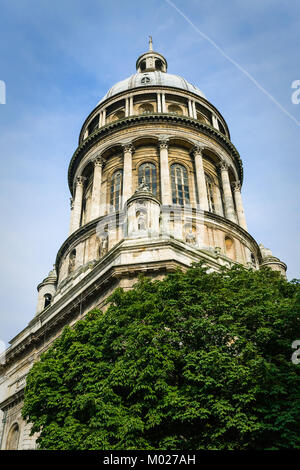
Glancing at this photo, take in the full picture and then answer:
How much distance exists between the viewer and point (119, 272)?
19422 millimetres

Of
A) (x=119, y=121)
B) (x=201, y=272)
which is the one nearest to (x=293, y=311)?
(x=201, y=272)

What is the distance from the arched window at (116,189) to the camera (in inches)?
1292

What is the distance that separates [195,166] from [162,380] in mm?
22611

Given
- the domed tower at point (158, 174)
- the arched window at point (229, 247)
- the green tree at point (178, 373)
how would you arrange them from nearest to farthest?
the green tree at point (178, 373), the domed tower at point (158, 174), the arched window at point (229, 247)

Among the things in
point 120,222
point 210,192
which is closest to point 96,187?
point 120,222

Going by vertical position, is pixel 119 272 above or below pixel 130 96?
below

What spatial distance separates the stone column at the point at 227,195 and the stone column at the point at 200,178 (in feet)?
7.31

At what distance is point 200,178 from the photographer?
32688mm

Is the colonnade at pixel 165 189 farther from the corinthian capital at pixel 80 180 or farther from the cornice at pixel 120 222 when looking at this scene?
the cornice at pixel 120 222

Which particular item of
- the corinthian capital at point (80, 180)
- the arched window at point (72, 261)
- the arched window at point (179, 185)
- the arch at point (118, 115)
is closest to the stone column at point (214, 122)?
the arched window at point (179, 185)

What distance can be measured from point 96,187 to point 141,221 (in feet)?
38.0

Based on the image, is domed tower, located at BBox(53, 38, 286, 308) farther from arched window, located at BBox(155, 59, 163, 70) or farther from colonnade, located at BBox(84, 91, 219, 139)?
arched window, located at BBox(155, 59, 163, 70)

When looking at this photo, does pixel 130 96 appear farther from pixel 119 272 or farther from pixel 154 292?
pixel 154 292

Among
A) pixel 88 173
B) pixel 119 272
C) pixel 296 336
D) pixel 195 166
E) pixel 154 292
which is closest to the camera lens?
pixel 296 336
